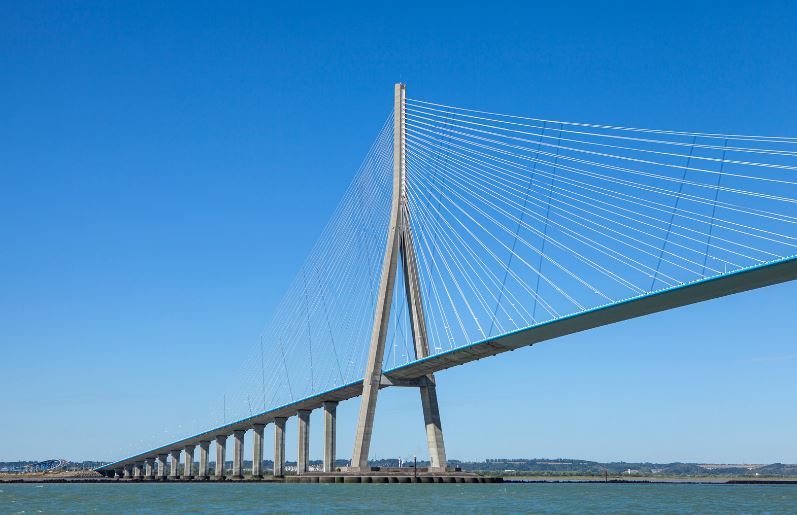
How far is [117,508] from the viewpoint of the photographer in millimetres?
36969

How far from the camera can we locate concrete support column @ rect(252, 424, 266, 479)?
81688mm

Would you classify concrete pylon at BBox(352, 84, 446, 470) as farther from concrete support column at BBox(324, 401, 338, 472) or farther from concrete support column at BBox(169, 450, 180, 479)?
concrete support column at BBox(169, 450, 180, 479)

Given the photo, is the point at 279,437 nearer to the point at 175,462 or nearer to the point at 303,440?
the point at 303,440

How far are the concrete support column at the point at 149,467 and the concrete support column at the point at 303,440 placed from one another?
123 ft

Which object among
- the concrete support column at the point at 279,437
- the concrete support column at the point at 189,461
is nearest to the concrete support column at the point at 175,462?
the concrete support column at the point at 189,461

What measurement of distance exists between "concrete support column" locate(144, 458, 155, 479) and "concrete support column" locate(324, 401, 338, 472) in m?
44.5

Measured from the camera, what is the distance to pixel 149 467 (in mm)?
111062

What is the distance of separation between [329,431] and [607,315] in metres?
28.5

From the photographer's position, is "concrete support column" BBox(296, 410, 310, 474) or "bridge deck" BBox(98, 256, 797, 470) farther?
"concrete support column" BBox(296, 410, 310, 474)

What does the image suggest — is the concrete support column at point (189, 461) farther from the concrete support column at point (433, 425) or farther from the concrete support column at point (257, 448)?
the concrete support column at point (433, 425)

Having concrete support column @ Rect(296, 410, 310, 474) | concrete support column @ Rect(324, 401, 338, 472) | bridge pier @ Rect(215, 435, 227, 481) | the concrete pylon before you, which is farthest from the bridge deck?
bridge pier @ Rect(215, 435, 227, 481)

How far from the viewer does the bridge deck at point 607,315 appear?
111ft

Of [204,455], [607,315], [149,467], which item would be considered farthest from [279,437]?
[607,315]

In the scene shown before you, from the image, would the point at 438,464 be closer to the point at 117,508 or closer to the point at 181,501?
the point at 181,501
